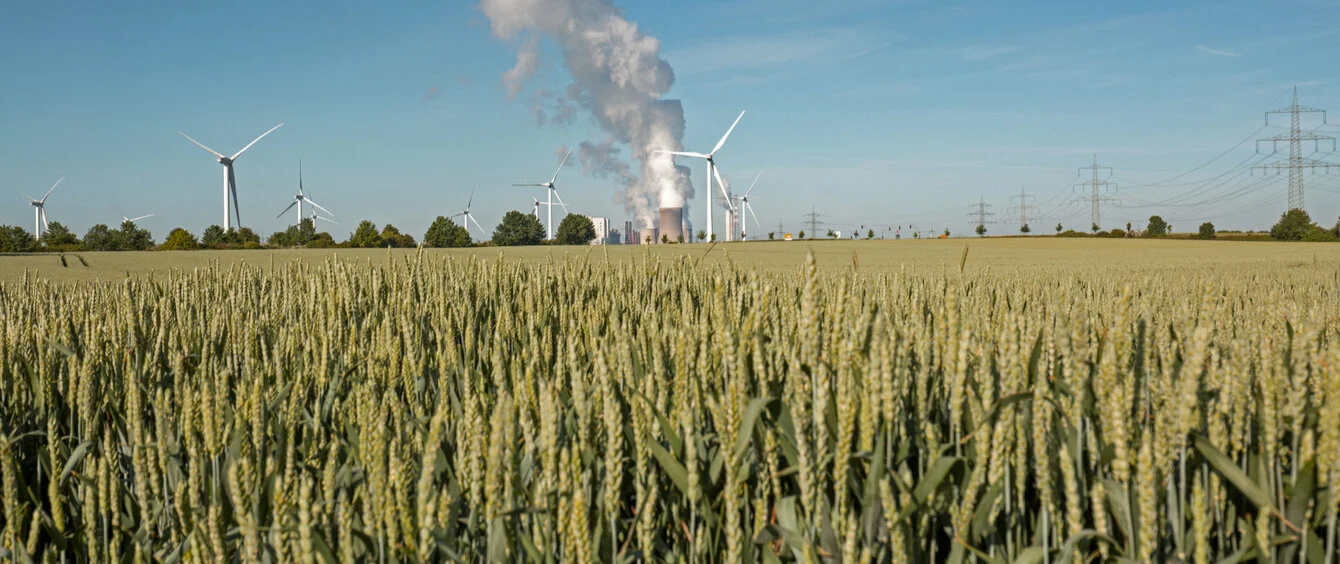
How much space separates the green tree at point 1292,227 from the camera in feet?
167

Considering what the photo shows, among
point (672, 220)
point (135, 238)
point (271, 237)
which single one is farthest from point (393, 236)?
point (672, 220)

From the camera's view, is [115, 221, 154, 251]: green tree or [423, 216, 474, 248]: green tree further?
[423, 216, 474, 248]: green tree

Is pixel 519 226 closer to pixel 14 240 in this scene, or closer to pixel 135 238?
pixel 135 238

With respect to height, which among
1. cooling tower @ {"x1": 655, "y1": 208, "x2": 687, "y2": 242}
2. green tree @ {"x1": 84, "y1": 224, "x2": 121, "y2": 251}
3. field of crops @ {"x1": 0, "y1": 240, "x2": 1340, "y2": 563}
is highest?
cooling tower @ {"x1": 655, "y1": 208, "x2": 687, "y2": 242}

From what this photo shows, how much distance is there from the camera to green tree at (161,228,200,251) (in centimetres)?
3461

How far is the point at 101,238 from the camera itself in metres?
50.7

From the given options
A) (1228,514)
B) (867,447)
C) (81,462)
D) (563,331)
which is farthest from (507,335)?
(1228,514)

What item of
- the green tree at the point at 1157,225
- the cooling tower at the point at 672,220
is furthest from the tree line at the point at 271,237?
the cooling tower at the point at 672,220

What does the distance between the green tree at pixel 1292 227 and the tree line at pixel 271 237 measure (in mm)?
49203

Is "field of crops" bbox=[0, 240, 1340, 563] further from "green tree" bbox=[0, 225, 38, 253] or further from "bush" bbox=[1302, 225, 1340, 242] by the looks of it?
"bush" bbox=[1302, 225, 1340, 242]

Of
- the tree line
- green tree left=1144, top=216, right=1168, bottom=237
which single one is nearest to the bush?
green tree left=1144, top=216, right=1168, bottom=237

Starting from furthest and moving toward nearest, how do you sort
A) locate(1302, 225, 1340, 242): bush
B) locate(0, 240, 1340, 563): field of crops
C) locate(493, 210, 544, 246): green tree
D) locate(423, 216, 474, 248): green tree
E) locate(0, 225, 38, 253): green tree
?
1. locate(493, 210, 544, 246): green tree
2. locate(423, 216, 474, 248): green tree
3. locate(1302, 225, 1340, 242): bush
4. locate(0, 225, 38, 253): green tree
5. locate(0, 240, 1340, 563): field of crops

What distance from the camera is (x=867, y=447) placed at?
1242mm

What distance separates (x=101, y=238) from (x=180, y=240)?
834 inches
